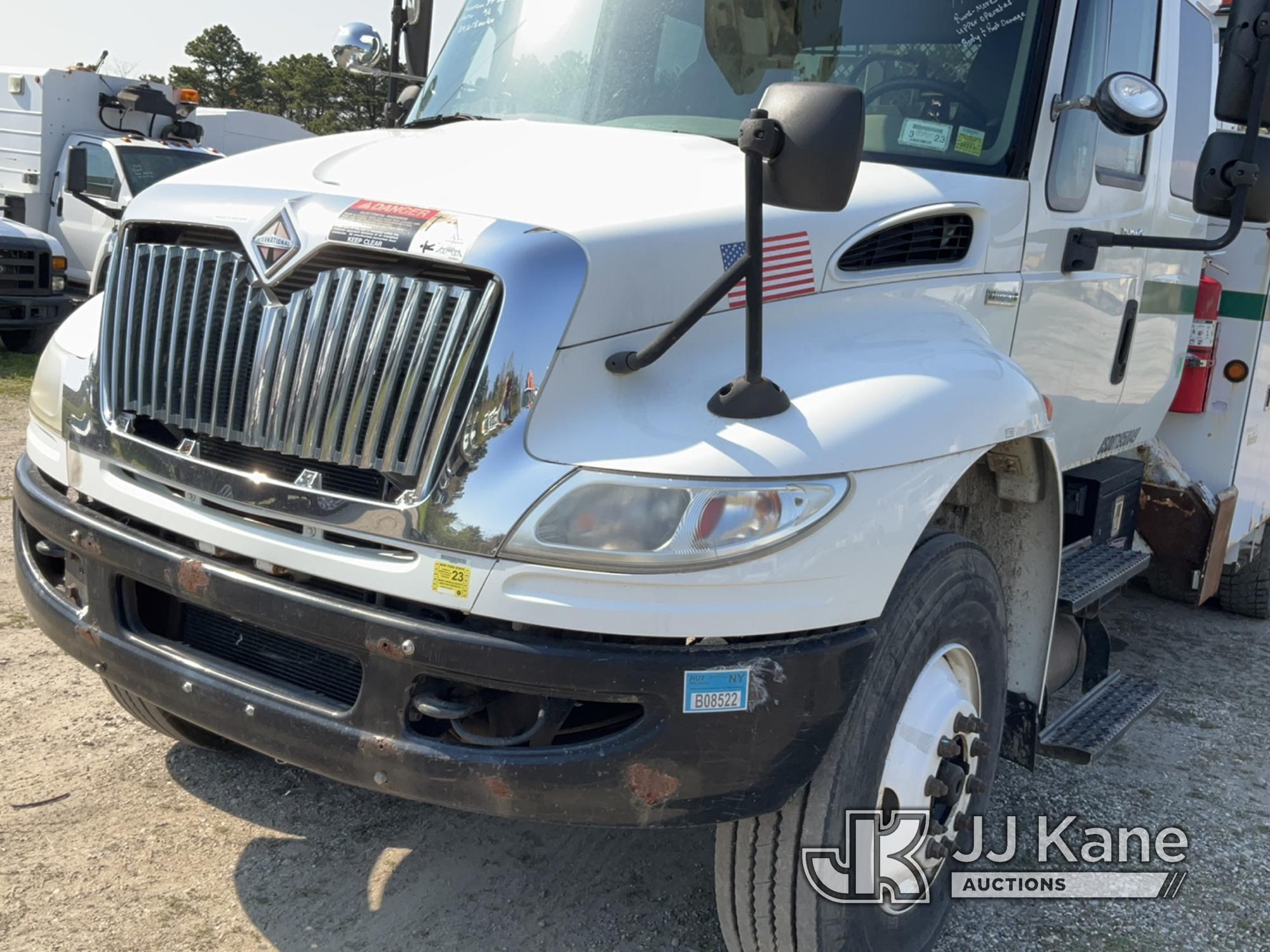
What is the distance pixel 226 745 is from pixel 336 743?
156 centimetres

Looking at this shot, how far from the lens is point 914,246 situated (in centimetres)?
310

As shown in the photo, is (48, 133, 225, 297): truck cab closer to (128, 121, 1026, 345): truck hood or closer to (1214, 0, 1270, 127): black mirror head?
(128, 121, 1026, 345): truck hood

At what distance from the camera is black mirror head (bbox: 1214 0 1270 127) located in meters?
3.19

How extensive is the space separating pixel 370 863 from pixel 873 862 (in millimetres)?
1396

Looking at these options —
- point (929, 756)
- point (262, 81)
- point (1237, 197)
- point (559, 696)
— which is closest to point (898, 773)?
point (929, 756)

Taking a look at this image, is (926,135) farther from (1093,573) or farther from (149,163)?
(149,163)

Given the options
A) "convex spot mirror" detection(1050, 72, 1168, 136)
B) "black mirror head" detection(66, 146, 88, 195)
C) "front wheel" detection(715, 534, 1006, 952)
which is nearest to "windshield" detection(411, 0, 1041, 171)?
"convex spot mirror" detection(1050, 72, 1168, 136)

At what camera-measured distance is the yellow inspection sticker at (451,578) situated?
2.29 m

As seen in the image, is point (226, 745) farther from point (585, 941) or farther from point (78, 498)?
point (585, 941)

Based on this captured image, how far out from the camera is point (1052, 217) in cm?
354

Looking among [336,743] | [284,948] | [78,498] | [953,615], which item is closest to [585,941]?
[284,948]

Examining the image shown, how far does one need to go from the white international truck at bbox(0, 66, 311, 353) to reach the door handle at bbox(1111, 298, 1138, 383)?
34.1 ft

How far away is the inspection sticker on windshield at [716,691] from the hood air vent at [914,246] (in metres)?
1.08

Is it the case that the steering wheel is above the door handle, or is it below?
above
